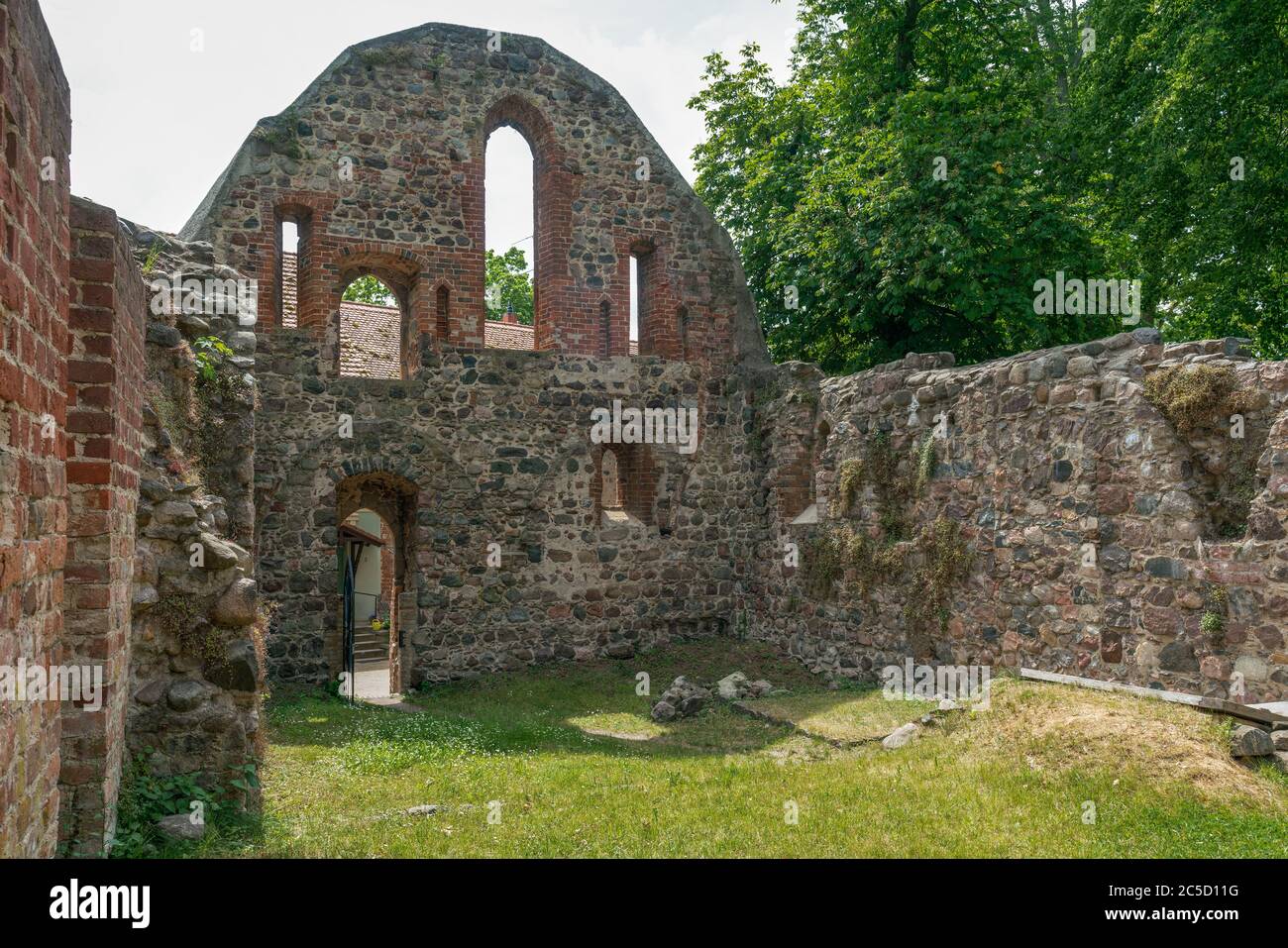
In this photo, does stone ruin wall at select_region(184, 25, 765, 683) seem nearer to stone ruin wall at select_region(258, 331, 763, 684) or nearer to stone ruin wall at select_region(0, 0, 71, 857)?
stone ruin wall at select_region(258, 331, 763, 684)

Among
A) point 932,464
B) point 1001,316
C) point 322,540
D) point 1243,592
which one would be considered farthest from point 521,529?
point 1243,592

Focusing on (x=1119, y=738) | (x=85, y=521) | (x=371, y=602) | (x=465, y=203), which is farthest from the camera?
(x=371, y=602)

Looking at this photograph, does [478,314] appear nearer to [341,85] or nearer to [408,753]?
[341,85]

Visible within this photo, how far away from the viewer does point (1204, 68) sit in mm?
15352

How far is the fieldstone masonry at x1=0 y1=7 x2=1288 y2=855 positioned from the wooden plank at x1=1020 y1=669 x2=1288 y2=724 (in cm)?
73

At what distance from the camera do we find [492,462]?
14.2 metres

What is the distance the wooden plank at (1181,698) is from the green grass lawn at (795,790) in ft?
0.45

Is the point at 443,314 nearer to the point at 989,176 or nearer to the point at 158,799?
the point at 989,176

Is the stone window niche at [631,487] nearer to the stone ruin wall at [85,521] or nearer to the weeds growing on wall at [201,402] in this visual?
the weeds growing on wall at [201,402]

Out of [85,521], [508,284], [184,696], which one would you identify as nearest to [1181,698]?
[184,696]

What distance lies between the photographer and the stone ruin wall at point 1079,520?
782cm

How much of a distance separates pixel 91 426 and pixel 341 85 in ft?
35.0

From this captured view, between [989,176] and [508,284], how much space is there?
23774 millimetres

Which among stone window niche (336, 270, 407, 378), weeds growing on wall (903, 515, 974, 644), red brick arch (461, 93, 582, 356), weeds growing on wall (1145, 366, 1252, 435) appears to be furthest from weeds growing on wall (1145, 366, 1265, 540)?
stone window niche (336, 270, 407, 378)
